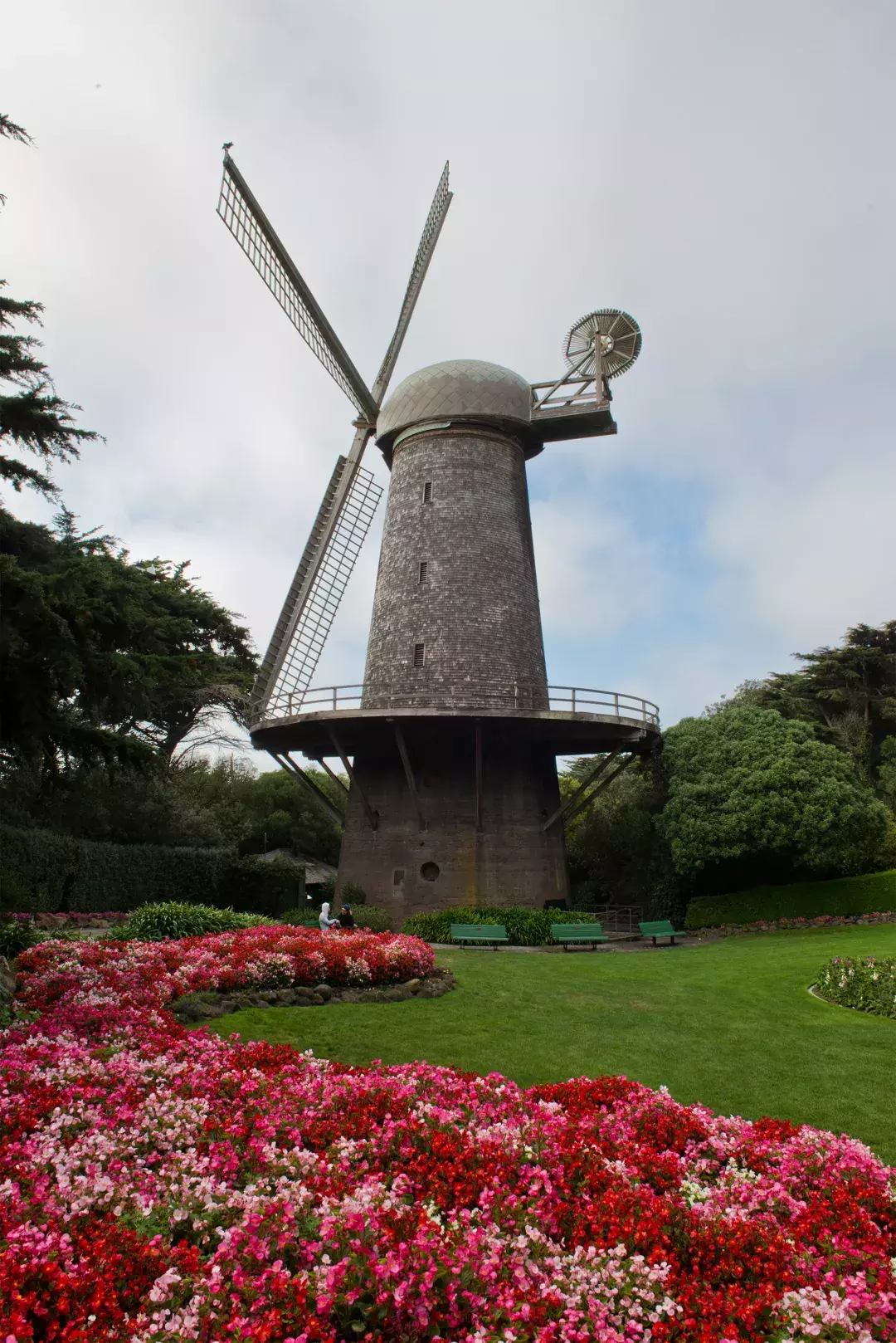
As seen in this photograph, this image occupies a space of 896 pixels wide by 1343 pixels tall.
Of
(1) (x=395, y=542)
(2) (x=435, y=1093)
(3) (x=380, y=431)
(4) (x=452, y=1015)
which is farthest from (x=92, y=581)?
(3) (x=380, y=431)

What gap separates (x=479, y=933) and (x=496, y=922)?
1321mm

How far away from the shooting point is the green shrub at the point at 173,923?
1551 cm

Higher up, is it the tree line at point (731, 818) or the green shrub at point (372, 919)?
the tree line at point (731, 818)

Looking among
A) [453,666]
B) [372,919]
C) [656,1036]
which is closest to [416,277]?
[453,666]

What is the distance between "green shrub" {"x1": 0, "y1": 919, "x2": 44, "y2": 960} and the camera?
1201cm

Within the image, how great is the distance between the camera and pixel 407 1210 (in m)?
4.44

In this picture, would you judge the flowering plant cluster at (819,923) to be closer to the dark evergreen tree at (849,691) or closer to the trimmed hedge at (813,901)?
the trimmed hedge at (813,901)

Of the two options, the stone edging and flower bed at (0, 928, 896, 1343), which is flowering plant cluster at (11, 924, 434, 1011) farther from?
flower bed at (0, 928, 896, 1343)

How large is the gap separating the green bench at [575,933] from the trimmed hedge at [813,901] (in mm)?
7211

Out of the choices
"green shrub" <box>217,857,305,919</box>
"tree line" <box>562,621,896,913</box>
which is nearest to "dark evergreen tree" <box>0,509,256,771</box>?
"tree line" <box>562,621,896,913</box>

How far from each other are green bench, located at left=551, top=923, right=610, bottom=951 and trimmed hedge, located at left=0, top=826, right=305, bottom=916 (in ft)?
37.0

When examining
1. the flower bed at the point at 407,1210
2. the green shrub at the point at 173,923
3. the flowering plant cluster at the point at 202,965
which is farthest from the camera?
the green shrub at the point at 173,923

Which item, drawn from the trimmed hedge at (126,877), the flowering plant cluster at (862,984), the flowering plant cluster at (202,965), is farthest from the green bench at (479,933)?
the trimmed hedge at (126,877)

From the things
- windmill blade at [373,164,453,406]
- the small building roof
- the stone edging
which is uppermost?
windmill blade at [373,164,453,406]
